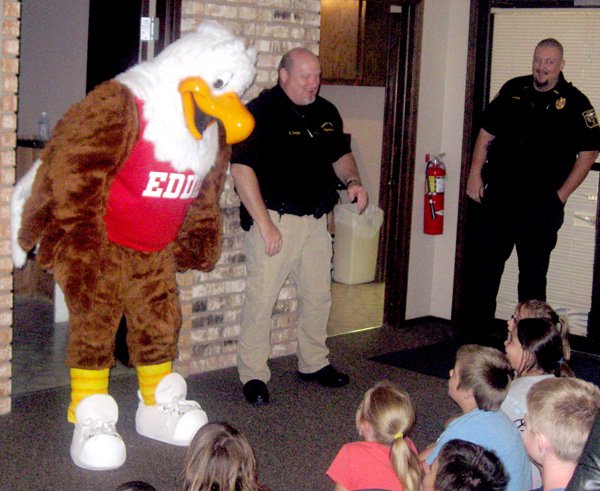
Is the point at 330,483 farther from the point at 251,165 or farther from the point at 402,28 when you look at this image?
the point at 402,28

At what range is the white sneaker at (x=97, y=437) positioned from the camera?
3.34 metres

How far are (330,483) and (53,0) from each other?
14.4 feet

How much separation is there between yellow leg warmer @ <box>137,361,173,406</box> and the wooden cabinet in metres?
3.31

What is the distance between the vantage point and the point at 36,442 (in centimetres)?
363

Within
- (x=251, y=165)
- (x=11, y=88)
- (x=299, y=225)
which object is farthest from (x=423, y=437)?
(x=11, y=88)

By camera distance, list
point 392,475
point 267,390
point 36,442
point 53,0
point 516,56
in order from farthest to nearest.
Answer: point 53,0, point 516,56, point 267,390, point 36,442, point 392,475

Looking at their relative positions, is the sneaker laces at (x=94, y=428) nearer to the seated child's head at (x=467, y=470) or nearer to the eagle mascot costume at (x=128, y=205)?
the eagle mascot costume at (x=128, y=205)

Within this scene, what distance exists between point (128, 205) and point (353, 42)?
3634 mm

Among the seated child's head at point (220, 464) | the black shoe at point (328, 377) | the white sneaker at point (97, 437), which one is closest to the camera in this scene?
the seated child's head at point (220, 464)

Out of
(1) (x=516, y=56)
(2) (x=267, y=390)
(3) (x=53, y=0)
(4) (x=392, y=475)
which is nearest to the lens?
(4) (x=392, y=475)

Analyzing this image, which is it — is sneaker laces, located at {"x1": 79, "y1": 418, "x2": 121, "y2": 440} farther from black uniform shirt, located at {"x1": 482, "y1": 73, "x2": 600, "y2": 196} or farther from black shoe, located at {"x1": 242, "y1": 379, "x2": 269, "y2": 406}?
black uniform shirt, located at {"x1": 482, "y1": 73, "x2": 600, "y2": 196}

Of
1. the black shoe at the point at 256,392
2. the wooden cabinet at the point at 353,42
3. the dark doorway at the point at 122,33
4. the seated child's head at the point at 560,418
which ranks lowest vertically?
the black shoe at the point at 256,392

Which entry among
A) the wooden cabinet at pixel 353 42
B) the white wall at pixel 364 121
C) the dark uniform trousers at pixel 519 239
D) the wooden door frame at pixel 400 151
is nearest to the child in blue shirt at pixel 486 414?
the dark uniform trousers at pixel 519 239

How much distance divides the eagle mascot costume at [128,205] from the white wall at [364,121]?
3639mm
